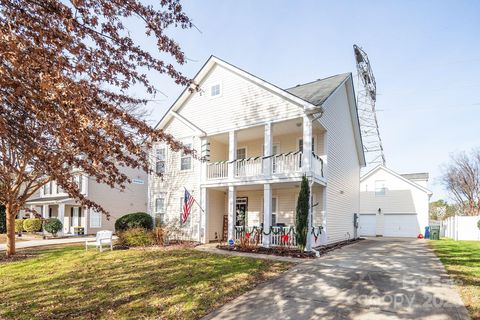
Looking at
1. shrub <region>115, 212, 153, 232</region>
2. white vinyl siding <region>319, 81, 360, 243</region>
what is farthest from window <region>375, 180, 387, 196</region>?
shrub <region>115, 212, 153, 232</region>

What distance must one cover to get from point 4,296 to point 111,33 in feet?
22.3

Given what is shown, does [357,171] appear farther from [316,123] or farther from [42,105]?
[42,105]

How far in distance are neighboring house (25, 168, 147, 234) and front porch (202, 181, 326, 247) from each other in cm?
994

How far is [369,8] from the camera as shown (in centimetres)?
1252

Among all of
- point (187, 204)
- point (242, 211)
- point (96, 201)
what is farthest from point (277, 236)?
point (96, 201)

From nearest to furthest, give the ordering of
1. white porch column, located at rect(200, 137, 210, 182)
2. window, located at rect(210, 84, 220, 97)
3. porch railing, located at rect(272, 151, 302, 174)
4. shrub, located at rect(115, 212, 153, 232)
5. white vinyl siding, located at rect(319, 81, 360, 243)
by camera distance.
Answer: porch railing, located at rect(272, 151, 302, 174)
white vinyl siding, located at rect(319, 81, 360, 243)
white porch column, located at rect(200, 137, 210, 182)
window, located at rect(210, 84, 220, 97)
shrub, located at rect(115, 212, 153, 232)

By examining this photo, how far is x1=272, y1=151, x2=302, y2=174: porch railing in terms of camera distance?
12.8 meters

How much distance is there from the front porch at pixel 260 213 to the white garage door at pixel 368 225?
13.7 meters

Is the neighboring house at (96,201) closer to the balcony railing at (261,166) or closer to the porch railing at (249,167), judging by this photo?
the balcony railing at (261,166)

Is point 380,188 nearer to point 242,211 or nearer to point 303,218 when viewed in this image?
point 242,211

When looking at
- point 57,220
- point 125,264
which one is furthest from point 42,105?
point 57,220

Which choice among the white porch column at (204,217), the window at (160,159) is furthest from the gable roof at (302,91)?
the white porch column at (204,217)

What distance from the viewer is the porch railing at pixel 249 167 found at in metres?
13.9

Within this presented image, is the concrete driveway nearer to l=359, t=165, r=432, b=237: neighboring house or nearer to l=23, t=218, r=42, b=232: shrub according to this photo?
l=359, t=165, r=432, b=237: neighboring house
